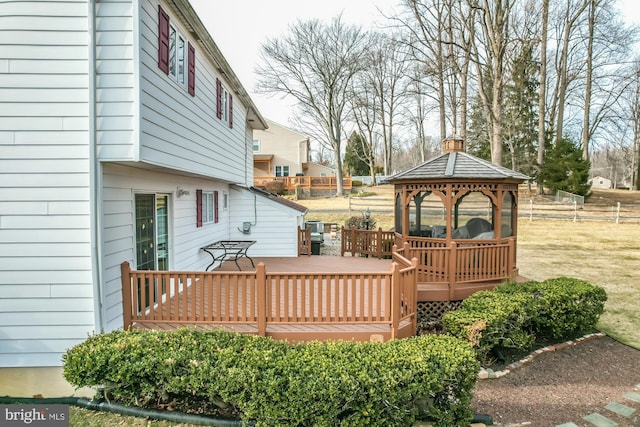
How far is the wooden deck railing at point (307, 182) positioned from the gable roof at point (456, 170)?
21296 millimetres

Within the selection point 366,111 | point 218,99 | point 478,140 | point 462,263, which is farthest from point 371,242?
point 366,111

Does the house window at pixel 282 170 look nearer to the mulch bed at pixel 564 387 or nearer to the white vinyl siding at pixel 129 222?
the white vinyl siding at pixel 129 222

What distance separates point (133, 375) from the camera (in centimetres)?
382

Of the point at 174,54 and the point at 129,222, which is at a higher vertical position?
the point at 174,54

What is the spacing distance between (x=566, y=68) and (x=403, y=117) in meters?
Result: 13.1

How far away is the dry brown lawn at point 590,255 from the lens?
26.5 feet

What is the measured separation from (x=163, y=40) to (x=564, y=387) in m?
7.53

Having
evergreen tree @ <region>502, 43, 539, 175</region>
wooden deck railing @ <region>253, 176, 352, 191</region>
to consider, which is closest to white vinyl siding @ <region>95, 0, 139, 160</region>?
wooden deck railing @ <region>253, 176, 352, 191</region>

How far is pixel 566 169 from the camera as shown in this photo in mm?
26172

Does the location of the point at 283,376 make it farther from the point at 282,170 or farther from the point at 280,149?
the point at 280,149

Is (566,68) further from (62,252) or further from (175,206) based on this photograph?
(62,252)

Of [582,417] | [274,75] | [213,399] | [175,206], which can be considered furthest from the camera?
[274,75]

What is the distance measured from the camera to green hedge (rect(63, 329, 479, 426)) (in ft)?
11.5

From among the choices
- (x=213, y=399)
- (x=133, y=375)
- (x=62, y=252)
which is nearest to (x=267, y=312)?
(x=213, y=399)
